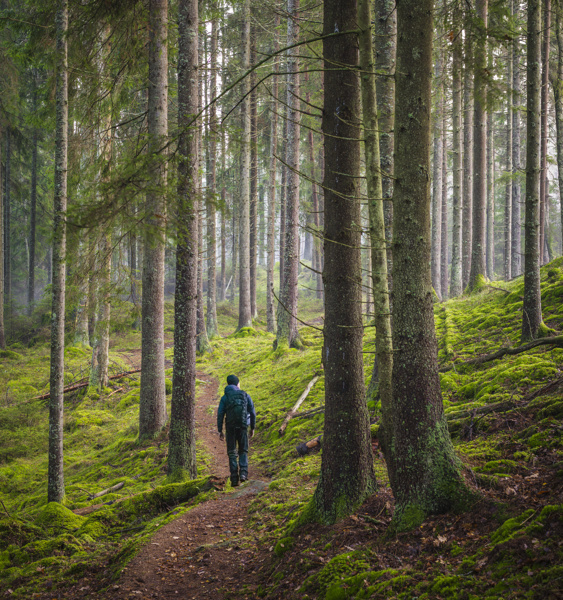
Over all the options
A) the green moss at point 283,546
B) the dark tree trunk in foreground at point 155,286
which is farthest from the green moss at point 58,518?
the green moss at point 283,546

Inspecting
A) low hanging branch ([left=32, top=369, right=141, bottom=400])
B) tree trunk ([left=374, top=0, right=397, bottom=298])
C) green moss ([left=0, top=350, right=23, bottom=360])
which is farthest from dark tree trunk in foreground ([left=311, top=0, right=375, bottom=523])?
green moss ([left=0, top=350, right=23, bottom=360])

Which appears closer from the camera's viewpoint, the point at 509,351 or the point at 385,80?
the point at 509,351

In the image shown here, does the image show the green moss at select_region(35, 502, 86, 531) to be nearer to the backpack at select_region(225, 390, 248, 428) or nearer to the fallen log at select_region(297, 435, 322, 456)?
the backpack at select_region(225, 390, 248, 428)

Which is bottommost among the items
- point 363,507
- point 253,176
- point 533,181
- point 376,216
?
point 363,507

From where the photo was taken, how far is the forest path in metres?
4.35

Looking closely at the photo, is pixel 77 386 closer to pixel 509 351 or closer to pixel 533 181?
pixel 509 351

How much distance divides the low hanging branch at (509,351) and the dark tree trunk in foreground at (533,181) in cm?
41

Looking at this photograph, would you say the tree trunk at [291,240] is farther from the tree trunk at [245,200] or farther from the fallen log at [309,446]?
the fallen log at [309,446]

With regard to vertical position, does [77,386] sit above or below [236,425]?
below

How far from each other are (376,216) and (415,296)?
44.0 inches

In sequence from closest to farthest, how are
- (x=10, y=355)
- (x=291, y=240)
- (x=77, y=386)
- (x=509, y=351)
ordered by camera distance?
A: 1. (x=509, y=351)
2. (x=291, y=240)
3. (x=77, y=386)
4. (x=10, y=355)

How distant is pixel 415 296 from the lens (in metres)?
3.73

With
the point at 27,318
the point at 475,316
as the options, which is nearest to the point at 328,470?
the point at 475,316

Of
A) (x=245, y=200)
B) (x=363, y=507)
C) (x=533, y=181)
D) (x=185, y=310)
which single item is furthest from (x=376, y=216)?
(x=245, y=200)
